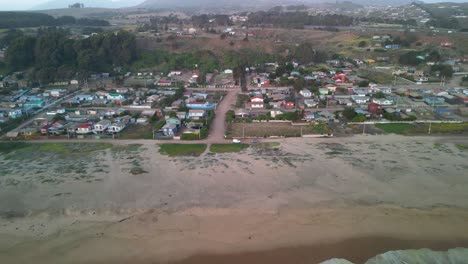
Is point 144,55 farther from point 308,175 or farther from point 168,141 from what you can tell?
point 308,175

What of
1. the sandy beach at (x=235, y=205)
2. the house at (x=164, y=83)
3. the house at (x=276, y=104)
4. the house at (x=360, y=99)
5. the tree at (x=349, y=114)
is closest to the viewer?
the sandy beach at (x=235, y=205)

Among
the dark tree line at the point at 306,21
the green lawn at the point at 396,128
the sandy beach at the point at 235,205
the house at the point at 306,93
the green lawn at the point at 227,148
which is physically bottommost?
the sandy beach at the point at 235,205

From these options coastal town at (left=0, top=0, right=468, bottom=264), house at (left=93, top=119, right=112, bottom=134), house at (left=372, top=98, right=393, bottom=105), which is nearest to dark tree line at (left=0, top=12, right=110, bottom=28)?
coastal town at (left=0, top=0, right=468, bottom=264)

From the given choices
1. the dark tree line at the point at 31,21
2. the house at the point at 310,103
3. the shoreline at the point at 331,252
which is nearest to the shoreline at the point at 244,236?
the shoreline at the point at 331,252

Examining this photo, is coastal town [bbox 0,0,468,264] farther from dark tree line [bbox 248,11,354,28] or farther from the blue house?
dark tree line [bbox 248,11,354,28]

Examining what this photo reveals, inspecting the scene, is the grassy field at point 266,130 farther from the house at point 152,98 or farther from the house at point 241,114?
the house at point 152,98

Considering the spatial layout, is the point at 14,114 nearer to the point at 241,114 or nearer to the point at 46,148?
the point at 46,148

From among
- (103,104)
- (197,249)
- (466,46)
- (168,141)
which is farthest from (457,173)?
(466,46)
